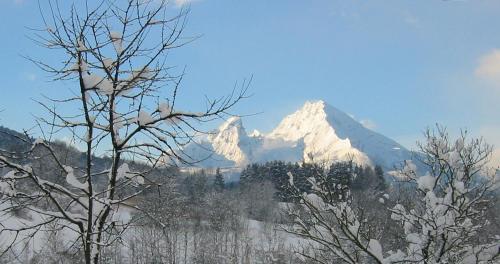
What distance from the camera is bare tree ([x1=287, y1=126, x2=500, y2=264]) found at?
8.29m

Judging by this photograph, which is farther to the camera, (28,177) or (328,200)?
(328,200)

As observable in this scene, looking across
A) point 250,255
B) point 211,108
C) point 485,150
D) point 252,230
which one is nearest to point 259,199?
point 252,230

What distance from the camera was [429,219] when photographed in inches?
328

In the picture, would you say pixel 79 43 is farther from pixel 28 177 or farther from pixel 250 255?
pixel 250 255

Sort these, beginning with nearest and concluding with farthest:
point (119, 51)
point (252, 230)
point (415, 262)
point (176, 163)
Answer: point (119, 51), point (176, 163), point (415, 262), point (252, 230)

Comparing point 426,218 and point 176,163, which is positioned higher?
point 176,163

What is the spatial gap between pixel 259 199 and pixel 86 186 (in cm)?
8048

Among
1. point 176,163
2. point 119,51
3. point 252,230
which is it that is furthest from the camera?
point 252,230

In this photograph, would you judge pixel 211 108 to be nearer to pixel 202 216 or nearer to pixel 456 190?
pixel 456 190

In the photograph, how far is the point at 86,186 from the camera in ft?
16.2

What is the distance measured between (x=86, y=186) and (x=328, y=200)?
5486 millimetres

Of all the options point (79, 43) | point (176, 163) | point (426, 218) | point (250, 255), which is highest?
point (79, 43)

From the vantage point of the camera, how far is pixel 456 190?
8.99 meters

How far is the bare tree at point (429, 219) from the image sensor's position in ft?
27.2
